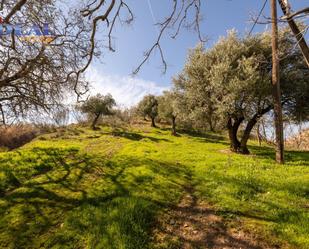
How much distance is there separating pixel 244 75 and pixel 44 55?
14.8m

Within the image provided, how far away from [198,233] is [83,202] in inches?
147

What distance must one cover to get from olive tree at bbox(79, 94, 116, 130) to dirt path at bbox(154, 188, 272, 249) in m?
48.4

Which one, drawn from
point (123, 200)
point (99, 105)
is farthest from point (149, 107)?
point (123, 200)

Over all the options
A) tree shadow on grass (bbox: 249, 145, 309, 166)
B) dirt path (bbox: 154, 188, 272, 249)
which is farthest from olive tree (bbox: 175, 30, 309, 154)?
dirt path (bbox: 154, 188, 272, 249)

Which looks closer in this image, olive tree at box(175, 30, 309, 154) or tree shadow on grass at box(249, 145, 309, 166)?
tree shadow on grass at box(249, 145, 309, 166)

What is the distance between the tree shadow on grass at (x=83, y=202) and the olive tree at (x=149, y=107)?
45721 mm

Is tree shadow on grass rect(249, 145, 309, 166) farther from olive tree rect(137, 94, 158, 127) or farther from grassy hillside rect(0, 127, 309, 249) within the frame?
olive tree rect(137, 94, 158, 127)

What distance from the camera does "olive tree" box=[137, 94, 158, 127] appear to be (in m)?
58.9

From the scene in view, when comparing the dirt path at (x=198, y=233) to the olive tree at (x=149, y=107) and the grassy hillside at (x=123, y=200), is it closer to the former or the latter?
the grassy hillside at (x=123, y=200)

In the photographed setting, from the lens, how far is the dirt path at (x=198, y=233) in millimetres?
5637

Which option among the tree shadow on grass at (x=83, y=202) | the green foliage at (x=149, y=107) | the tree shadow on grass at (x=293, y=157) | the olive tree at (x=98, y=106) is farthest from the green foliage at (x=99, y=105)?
the tree shadow on grass at (x=83, y=202)

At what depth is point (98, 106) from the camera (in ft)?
181

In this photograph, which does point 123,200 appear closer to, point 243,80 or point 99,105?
point 243,80

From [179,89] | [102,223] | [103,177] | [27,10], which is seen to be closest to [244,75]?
[179,89]
